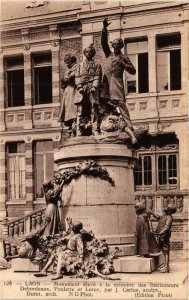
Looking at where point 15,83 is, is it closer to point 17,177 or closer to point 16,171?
point 16,171

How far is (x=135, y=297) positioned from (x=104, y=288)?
1.80 ft

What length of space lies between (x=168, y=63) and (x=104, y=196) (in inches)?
454

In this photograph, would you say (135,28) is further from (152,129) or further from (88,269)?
(88,269)

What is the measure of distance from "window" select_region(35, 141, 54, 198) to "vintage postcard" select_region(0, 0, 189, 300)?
4cm

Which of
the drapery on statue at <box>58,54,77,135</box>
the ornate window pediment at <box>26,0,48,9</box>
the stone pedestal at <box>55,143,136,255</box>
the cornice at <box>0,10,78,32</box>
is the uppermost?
the ornate window pediment at <box>26,0,48,9</box>

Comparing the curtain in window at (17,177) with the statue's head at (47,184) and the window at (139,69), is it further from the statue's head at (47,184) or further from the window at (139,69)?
the statue's head at (47,184)

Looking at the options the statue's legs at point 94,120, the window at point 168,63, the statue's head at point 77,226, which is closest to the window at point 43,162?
the window at point 168,63

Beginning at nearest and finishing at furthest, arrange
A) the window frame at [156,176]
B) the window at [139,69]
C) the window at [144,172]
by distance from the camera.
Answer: the window frame at [156,176] < the window at [144,172] < the window at [139,69]

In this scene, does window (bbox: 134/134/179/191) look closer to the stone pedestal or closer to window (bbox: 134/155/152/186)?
window (bbox: 134/155/152/186)

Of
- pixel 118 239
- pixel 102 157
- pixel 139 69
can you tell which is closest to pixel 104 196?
pixel 102 157

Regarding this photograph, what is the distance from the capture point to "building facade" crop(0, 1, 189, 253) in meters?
21.7

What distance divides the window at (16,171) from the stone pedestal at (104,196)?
12.2 m

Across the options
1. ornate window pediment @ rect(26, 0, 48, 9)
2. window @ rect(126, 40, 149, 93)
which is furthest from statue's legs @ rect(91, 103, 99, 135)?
ornate window pediment @ rect(26, 0, 48, 9)

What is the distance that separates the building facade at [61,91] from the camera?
2166 centimetres
